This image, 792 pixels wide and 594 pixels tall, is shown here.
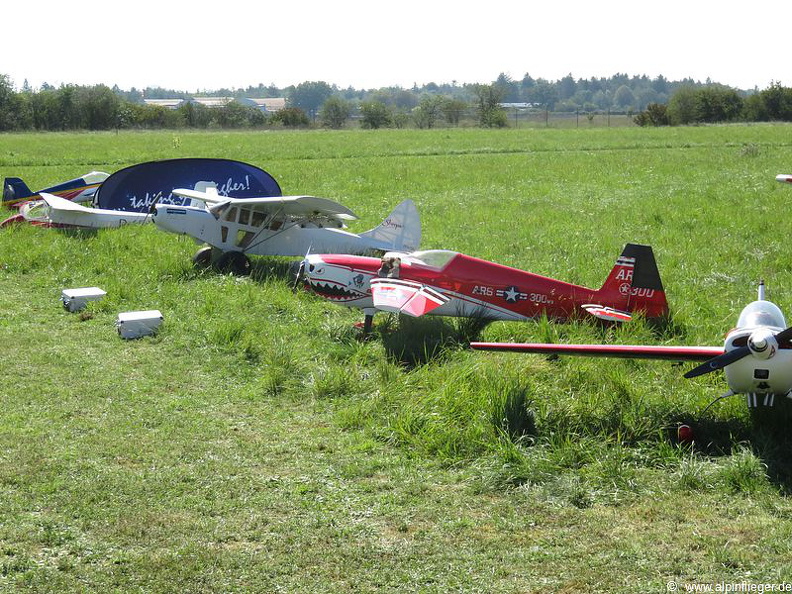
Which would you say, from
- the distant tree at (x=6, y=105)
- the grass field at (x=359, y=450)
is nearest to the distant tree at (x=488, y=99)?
the distant tree at (x=6, y=105)

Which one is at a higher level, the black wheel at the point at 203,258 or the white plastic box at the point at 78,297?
the black wheel at the point at 203,258

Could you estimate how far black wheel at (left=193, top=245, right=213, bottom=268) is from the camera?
13875 mm

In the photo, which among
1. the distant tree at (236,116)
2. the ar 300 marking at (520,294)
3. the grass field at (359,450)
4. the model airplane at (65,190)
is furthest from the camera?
the distant tree at (236,116)

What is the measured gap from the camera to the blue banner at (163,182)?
1786 cm

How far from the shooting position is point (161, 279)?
A: 42.3 ft

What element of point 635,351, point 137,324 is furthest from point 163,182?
point 635,351

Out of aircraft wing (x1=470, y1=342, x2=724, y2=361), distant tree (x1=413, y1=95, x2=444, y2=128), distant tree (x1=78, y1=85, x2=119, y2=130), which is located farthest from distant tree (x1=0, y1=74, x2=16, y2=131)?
aircraft wing (x1=470, y1=342, x2=724, y2=361)

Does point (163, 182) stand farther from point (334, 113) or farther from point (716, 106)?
point (334, 113)

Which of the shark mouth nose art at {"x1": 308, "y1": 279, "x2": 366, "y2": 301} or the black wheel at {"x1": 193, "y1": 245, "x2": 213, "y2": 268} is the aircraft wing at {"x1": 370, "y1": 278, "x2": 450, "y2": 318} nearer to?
the shark mouth nose art at {"x1": 308, "y1": 279, "x2": 366, "y2": 301}

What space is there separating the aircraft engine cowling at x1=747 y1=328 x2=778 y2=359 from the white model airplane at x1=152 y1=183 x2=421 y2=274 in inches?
320

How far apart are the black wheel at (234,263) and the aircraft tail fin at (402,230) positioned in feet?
8.21

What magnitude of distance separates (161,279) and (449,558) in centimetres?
905

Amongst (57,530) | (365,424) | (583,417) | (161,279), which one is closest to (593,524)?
(583,417)

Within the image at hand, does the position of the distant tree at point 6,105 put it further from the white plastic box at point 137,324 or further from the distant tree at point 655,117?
the white plastic box at point 137,324
